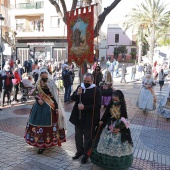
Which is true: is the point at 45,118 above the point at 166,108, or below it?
above

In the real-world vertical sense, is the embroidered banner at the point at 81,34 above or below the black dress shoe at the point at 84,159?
above

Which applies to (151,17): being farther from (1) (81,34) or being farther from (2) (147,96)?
(1) (81,34)

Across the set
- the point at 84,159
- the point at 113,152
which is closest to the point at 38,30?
the point at 84,159

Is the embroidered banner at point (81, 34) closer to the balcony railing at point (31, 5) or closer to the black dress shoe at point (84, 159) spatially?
the black dress shoe at point (84, 159)

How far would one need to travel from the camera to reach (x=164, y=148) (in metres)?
5.95

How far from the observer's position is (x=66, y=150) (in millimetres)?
5527

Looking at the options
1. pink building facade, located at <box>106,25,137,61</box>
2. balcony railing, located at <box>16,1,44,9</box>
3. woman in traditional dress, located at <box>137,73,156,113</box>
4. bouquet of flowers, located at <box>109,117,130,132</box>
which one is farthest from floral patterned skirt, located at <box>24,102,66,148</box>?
pink building facade, located at <box>106,25,137,61</box>

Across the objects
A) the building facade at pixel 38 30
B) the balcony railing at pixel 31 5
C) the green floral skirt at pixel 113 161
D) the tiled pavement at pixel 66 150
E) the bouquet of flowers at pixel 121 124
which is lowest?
the tiled pavement at pixel 66 150

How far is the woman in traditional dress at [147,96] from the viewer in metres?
9.12

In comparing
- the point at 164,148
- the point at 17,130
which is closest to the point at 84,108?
the point at 164,148

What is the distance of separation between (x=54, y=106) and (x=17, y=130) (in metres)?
2.20

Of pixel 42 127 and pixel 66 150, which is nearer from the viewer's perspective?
pixel 42 127

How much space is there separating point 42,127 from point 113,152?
5.55 feet

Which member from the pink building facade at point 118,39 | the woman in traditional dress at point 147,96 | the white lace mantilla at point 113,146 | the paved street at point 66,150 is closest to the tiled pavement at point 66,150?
the paved street at point 66,150
